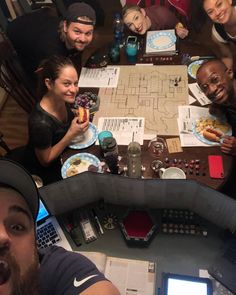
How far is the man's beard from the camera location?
2.72 ft

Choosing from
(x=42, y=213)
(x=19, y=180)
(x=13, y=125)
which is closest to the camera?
(x=19, y=180)

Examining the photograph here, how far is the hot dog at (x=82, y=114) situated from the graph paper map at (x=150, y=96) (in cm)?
9

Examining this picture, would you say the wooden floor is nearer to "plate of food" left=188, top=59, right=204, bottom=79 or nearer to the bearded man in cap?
the bearded man in cap

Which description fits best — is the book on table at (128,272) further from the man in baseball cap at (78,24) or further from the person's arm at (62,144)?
the man in baseball cap at (78,24)

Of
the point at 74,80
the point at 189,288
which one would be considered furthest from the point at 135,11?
the point at 189,288

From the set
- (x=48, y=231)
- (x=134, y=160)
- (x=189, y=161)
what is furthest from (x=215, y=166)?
(x=48, y=231)

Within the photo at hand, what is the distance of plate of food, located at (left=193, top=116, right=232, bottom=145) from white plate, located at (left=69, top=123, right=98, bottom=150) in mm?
613

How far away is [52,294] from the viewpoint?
3.63 ft

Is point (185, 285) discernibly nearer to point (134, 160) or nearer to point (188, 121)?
point (134, 160)

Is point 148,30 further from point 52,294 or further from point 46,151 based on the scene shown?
point 52,294

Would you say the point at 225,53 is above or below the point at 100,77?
below

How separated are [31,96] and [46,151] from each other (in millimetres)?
839

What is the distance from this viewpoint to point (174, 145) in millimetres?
1873

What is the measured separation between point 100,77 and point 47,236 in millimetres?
1260
